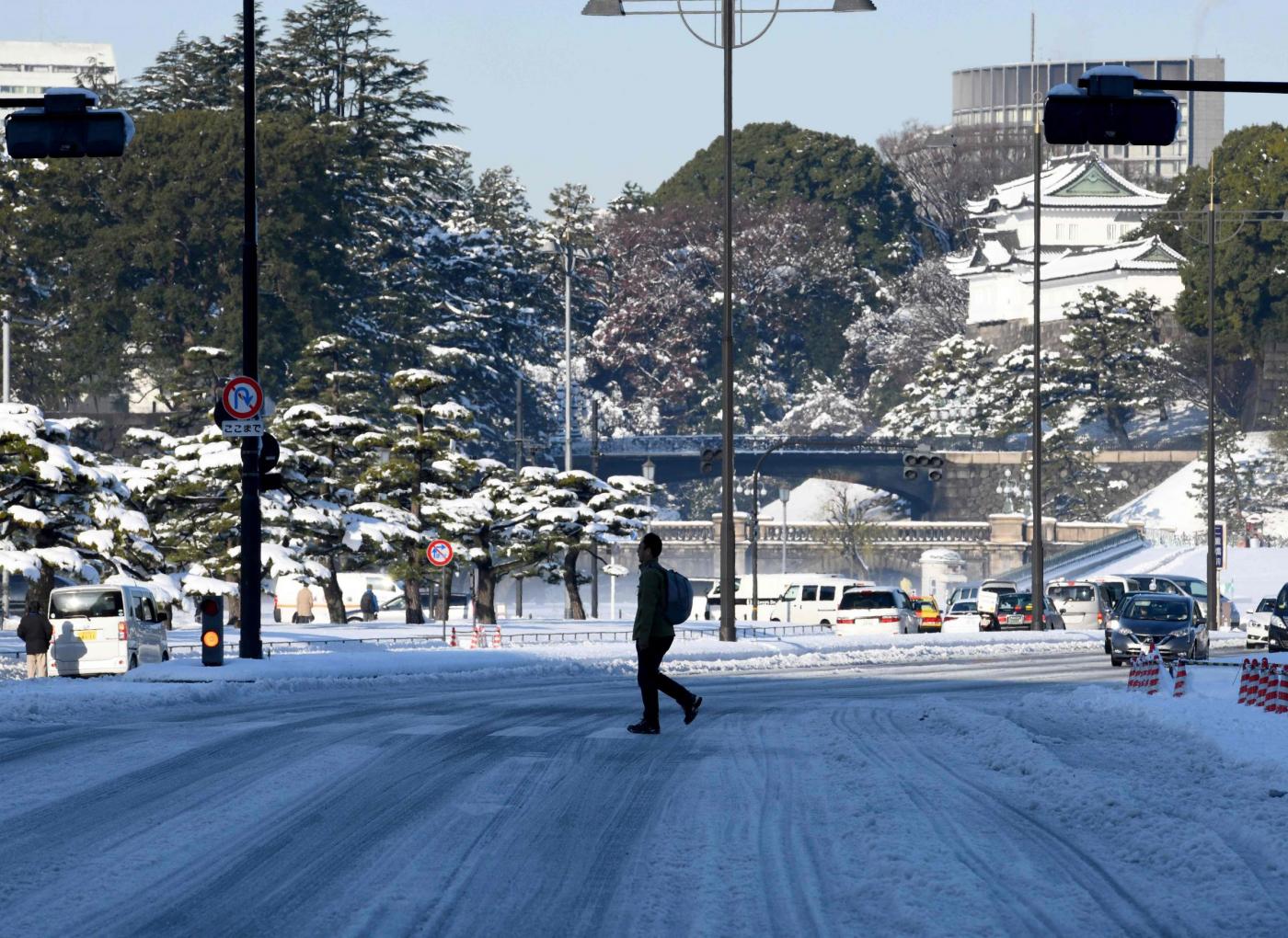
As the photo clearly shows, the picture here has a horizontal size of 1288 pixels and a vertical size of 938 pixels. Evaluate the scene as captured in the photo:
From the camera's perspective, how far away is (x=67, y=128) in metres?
18.8

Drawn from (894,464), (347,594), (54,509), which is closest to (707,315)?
(894,464)

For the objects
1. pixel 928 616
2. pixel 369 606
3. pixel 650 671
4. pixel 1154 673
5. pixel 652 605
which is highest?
pixel 652 605

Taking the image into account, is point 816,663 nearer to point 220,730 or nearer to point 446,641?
point 446,641

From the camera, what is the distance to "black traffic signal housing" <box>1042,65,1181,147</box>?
18.5 metres

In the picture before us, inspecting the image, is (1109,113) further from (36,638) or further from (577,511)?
(577,511)

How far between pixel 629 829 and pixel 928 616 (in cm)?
5330

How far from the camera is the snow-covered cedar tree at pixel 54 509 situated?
38.4 metres

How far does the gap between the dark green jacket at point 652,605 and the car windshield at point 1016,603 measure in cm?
4066

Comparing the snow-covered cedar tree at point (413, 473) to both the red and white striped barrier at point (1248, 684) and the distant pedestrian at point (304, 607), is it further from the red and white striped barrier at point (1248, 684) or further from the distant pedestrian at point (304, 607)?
the red and white striped barrier at point (1248, 684)

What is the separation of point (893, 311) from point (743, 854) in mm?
141274

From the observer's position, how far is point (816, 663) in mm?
36188

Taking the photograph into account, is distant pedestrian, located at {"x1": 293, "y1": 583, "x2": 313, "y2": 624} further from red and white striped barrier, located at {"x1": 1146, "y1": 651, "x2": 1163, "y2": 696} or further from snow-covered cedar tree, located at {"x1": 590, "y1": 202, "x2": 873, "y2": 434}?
snow-covered cedar tree, located at {"x1": 590, "y1": 202, "x2": 873, "y2": 434}

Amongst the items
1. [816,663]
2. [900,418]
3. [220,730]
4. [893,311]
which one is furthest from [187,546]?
[893,311]

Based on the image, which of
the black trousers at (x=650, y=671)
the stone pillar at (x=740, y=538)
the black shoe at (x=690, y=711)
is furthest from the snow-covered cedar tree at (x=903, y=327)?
the black trousers at (x=650, y=671)
